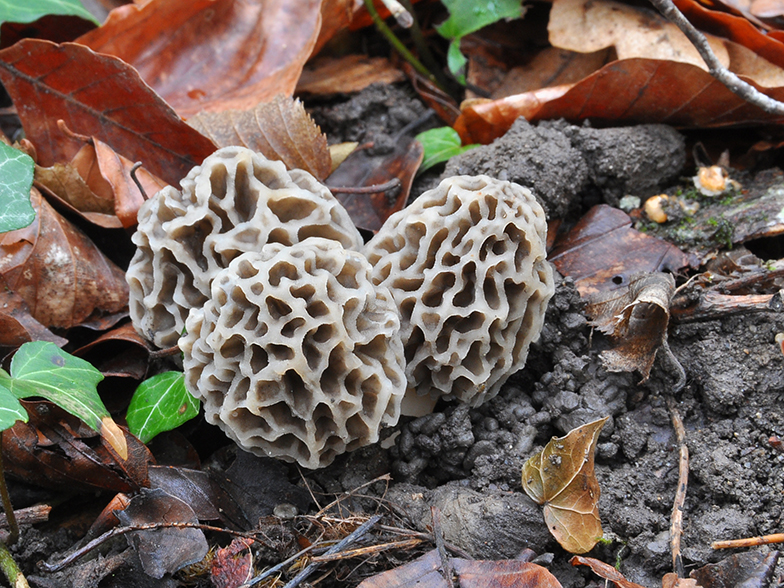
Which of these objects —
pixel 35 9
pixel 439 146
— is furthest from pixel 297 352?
pixel 35 9

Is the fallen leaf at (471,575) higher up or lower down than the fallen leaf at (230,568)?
lower down

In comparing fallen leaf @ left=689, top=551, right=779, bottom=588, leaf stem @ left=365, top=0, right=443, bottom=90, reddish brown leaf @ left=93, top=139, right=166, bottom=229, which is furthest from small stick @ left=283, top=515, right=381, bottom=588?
leaf stem @ left=365, top=0, right=443, bottom=90

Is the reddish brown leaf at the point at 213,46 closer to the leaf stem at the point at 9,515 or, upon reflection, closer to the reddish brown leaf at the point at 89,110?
the reddish brown leaf at the point at 89,110

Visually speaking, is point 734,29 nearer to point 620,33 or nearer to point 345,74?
point 620,33

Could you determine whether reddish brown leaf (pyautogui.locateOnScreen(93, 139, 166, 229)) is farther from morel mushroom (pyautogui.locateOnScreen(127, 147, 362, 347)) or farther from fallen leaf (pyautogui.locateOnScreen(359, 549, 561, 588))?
fallen leaf (pyautogui.locateOnScreen(359, 549, 561, 588))

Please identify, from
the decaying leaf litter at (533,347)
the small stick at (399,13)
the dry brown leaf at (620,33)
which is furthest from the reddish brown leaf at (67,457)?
the dry brown leaf at (620,33)

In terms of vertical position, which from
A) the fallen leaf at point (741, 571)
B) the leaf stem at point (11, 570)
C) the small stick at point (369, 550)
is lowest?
the fallen leaf at point (741, 571)
